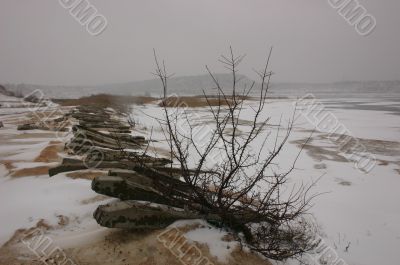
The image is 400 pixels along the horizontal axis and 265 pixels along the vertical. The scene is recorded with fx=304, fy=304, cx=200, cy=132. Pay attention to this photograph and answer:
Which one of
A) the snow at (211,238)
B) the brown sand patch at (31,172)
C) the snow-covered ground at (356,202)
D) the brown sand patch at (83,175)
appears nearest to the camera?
the snow at (211,238)

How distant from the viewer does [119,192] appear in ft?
11.6

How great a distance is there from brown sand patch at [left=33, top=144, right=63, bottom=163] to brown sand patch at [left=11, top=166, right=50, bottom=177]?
925 millimetres

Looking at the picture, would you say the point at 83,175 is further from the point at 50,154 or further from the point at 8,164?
the point at 50,154

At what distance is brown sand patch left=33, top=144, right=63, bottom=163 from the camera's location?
22.1 ft

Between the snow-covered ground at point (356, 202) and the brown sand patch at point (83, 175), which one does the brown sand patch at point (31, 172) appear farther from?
the snow-covered ground at point (356, 202)

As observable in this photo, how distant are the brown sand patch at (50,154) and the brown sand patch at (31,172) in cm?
92

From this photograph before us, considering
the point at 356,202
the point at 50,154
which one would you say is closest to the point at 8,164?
the point at 50,154

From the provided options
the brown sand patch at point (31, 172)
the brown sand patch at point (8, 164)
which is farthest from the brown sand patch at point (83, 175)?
the brown sand patch at point (8, 164)

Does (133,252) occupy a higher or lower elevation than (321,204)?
higher

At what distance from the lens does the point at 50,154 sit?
23.7 ft

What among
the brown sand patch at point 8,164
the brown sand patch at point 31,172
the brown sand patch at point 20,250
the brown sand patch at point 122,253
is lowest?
the brown sand patch at point 8,164

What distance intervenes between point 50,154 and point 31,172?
184 centimetres

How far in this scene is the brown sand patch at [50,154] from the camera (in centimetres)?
673

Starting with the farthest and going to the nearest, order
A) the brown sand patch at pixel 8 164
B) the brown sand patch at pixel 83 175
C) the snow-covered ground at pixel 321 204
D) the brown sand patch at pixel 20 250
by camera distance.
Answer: the brown sand patch at pixel 8 164
the brown sand patch at pixel 83 175
the snow-covered ground at pixel 321 204
the brown sand patch at pixel 20 250
